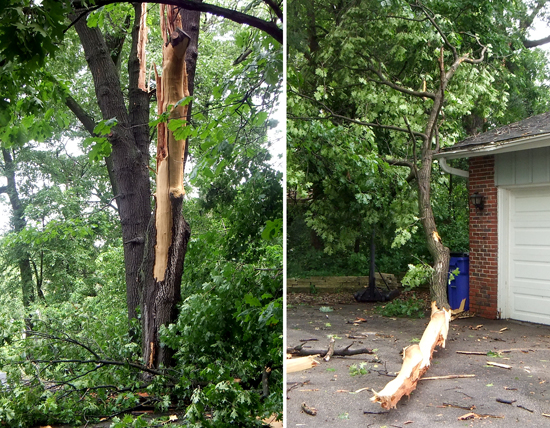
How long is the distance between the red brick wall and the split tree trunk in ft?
4.98

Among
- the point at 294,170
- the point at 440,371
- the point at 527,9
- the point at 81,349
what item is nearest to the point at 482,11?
the point at 527,9

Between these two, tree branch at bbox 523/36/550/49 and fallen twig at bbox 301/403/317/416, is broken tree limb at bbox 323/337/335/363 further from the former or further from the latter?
tree branch at bbox 523/36/550/49

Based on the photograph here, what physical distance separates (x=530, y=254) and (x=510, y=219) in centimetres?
17

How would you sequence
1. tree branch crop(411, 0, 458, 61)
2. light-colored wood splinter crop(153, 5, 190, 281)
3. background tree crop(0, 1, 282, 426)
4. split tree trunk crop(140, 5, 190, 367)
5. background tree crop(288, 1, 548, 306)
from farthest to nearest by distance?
split tree trunk crop(140, 5, 190, 367) → light-colored wood splinter crop(153, 5, 190, 281) → background tree crop(0, 1, 282, 426) → tree branch crop(411, 0, 458, 61) → background tree crop(288, 1, 548, 306)

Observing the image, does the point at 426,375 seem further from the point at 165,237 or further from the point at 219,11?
the point at 165,237

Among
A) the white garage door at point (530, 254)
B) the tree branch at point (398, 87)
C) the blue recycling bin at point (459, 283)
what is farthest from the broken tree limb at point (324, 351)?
the tree branch at point (398, 87)

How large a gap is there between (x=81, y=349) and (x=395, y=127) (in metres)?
1.90

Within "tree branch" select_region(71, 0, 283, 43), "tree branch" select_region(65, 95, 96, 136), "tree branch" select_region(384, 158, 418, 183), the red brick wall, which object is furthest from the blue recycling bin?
"tree branch" select_region(65, 95, 96, 136)

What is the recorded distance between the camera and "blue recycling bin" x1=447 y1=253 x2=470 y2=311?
6.10 feet

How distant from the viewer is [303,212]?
5.88 ft

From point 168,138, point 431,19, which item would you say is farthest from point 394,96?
point 168,138

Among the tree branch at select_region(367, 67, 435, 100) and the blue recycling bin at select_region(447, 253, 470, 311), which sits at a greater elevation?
the tree branch at select_region(367, 67, 435, 100)

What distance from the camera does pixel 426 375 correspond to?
1.74 m

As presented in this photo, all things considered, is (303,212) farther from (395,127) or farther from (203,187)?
(203,187)
